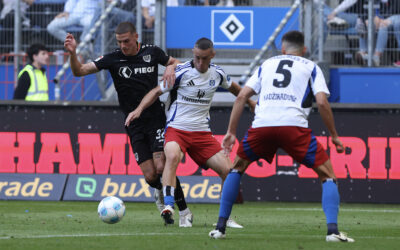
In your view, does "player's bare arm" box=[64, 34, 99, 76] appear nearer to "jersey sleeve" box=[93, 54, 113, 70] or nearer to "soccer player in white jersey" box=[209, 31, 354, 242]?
"jersey sleeve" box=[93, 54, 113, 70]

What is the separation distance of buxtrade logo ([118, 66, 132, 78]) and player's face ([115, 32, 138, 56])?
0.17 m

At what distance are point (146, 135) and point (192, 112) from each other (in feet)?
2.94

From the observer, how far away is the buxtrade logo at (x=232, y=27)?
17.0m

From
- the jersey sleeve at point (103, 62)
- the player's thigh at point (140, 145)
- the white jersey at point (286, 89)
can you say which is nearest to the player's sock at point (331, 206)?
the white jersey at point (286, 89)

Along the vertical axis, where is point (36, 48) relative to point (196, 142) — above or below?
above

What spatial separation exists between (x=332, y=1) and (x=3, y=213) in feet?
26.8

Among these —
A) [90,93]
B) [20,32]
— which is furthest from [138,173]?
[20,32]

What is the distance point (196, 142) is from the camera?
9984mm

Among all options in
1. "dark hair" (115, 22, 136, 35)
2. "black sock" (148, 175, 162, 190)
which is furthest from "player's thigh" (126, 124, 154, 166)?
"dark hair" (115, 22, 136, 35)

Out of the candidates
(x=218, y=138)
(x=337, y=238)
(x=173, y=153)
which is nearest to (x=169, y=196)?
(x=173, y=153)

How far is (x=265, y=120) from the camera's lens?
7906mm

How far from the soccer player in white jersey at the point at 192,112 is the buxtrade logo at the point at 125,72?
27.6 inches

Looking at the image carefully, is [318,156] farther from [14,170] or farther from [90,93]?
[90,93]

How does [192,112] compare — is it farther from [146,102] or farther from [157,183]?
[157,183]
